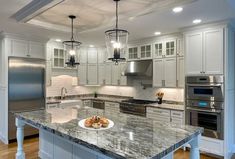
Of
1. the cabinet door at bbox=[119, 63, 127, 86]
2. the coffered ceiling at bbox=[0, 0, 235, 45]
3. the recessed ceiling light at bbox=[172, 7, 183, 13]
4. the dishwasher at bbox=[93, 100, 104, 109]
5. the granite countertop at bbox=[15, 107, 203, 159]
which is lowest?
the dishwasher at bbox=[93, 100, 104, 109]

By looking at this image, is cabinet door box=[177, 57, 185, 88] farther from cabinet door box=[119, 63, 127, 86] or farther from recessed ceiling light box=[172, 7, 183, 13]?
cabinet door box=[119, 63, 127, 86]

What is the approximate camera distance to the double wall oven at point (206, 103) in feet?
12.4

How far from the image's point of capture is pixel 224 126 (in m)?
3.73

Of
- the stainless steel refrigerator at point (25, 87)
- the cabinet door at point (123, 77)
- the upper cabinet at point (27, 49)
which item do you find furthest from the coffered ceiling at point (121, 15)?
the cabinet door at point (123, 77)

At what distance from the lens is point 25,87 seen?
5.07 meters

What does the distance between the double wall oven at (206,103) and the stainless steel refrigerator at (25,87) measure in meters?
3.91

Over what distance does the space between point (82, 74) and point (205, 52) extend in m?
4.00

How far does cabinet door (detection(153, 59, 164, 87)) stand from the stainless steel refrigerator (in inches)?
124

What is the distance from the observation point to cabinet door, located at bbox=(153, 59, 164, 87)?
496cm

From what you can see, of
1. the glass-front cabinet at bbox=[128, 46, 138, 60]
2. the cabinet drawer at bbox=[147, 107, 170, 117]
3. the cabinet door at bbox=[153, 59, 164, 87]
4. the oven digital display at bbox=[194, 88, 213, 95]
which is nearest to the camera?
the oven digital display at bbox=[194, 88, 213, 95]

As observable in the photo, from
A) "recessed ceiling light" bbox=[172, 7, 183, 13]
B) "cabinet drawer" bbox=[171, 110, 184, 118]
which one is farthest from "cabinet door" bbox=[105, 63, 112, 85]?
"recessed ceiling light" bbox=[172, 7, 183, 13]

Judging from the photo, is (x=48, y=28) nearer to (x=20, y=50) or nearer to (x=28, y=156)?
(x=20, y=50)

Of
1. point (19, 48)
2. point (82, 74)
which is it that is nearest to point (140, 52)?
point (82, 74)

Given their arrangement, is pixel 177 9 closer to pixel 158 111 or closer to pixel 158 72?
pixel 158 72
